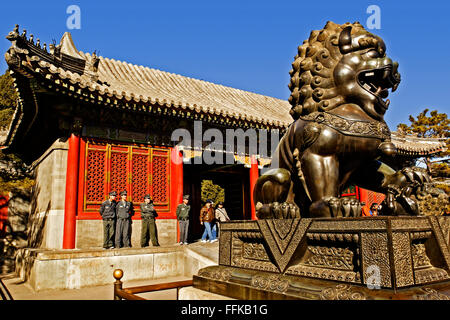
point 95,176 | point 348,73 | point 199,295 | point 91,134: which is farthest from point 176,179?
point 348,73

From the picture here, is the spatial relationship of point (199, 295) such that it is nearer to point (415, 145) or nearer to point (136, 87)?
point (136, 87)

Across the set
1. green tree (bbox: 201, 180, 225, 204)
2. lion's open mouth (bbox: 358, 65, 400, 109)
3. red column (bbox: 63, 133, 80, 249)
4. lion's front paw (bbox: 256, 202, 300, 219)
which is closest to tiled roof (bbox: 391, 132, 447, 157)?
red column (bbox: 63, 133, 80, 249)

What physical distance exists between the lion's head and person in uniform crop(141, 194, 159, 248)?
6.62m

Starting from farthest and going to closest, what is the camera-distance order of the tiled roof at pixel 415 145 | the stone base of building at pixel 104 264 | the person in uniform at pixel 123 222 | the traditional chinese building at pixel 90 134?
the tiled roof at pixel 415 145, the person in uniform at pixel 123 222, the traditional chinese building at pixel 90 134, the stone base of building at pixel 104 264

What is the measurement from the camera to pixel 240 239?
260cm

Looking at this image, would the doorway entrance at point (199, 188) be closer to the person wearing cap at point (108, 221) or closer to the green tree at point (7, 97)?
the person wearing cap at point (108, 221)

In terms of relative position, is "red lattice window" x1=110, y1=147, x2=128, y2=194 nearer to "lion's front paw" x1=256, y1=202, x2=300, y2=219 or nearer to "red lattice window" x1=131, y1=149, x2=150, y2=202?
"red lattice window" x1=131, y1=149, x2=150, y2=202

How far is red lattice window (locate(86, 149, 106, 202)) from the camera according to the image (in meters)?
8.34

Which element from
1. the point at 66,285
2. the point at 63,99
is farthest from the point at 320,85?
the point at 63,99

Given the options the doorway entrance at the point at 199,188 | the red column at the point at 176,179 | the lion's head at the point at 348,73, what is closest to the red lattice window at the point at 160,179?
the red column at the point at 176,179

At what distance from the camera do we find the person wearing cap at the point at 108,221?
782cm

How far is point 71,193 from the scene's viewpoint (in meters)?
7.99

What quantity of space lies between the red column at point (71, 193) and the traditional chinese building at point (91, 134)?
0.02 m
